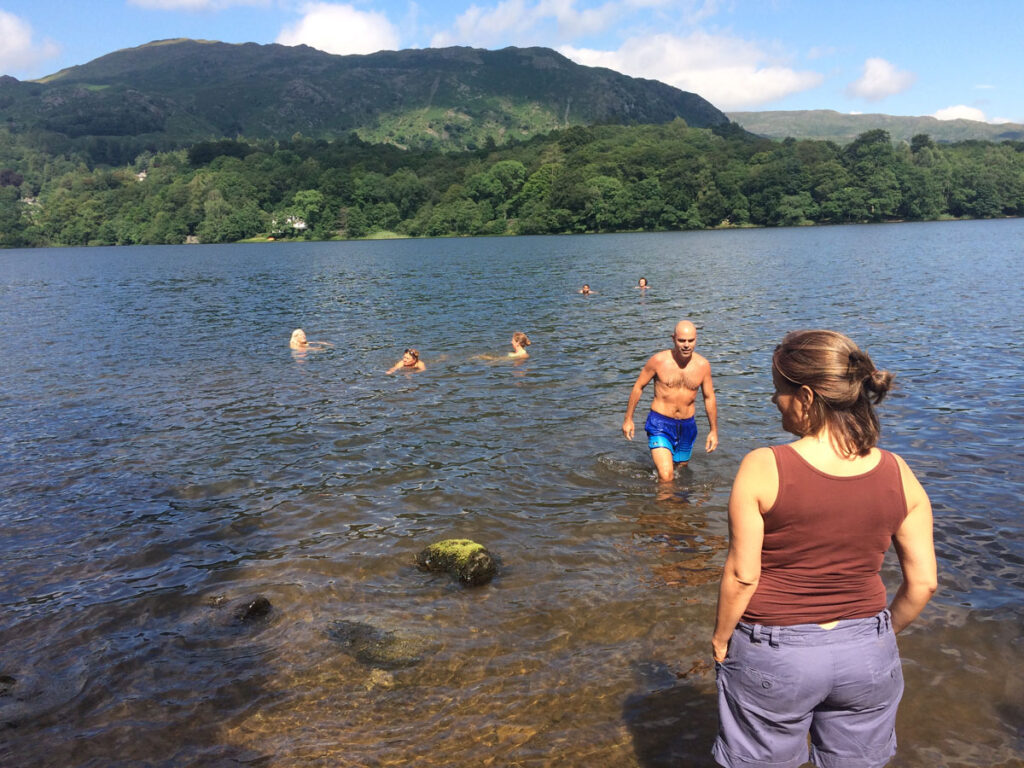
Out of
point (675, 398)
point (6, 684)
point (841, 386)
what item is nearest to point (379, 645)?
point (6, 684)

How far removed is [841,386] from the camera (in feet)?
10.1

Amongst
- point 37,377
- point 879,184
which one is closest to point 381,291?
point 37,377

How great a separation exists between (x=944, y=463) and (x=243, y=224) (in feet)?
552

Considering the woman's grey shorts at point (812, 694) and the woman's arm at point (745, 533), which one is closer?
the woman's arm at point (745, 533)

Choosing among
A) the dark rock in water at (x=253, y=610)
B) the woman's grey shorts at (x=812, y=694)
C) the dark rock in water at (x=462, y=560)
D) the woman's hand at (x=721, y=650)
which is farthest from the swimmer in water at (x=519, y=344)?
the woman's grey shorts at (x=812, y=694)

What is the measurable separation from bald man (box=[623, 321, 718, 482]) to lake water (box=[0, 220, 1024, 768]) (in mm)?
611

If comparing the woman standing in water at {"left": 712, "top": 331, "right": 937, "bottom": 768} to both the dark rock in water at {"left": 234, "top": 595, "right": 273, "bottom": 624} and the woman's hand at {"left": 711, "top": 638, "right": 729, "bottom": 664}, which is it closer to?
Result: the woman's hand at {"left": 711, "top": 638, "right": 729, "bottom": 664}

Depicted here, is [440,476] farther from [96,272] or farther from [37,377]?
[96,272]

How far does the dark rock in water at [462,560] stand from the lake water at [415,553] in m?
0.18

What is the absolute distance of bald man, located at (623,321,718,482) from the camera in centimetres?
1038

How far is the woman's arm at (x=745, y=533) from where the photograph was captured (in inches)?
121

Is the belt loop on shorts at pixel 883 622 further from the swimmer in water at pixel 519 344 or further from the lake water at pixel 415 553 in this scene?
the swimmer in water at pixel 519 344

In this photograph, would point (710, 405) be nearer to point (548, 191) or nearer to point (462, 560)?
point (462, 560)

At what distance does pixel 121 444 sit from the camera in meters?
14.5
